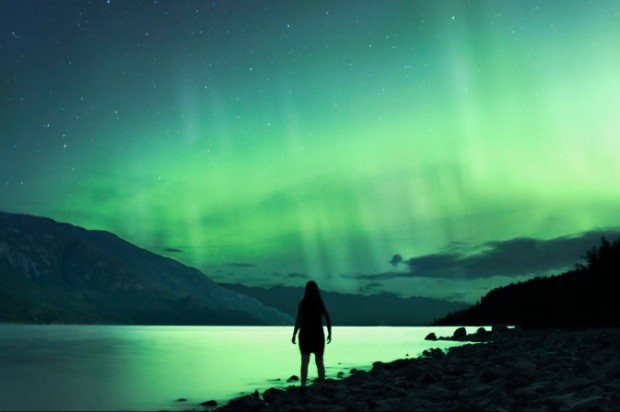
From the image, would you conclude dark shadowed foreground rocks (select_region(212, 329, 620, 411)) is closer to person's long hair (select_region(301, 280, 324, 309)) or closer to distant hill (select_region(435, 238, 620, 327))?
person's long hair (select_region(301, 280, 324, 309))

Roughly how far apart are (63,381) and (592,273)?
63840mm

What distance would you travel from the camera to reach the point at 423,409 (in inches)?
478

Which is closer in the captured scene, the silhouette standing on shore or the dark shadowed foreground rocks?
the dark shadowed foreground rocks

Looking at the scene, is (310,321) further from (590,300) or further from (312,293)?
(590,300)

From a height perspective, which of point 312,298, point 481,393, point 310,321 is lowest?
point 481,393

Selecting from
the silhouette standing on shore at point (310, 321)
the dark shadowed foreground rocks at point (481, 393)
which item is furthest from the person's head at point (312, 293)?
the dark shadowed foreground rocks at point (481, 393)

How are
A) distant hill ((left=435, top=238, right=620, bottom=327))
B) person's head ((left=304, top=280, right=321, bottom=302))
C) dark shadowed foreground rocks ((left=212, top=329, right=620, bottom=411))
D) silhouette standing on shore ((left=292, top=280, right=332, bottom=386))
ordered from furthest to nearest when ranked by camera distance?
distant hill ((left=435, top=238, right=620, bottom=327)) → silhouette standing on shore ((left=292, top=280, right=332, bottom=386)) → person's head ((left=304, top=280, right=321, bottom=302)) → dark shadowed foreground rocks ((left=212, top=329, right=620, bottom=411))

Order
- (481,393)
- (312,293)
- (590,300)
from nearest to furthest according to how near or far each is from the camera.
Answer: (481,393) → (312,293) → (590,300)

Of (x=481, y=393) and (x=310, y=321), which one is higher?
(x=310, y=321)

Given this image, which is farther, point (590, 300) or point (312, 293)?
point (590, 300)

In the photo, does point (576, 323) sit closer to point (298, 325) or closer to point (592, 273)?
point (592, 273)

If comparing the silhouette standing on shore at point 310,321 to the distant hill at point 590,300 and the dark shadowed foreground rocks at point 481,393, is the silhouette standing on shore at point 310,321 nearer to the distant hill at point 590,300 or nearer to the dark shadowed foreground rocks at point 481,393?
the dark shadowed foreground rocks at point 481,393

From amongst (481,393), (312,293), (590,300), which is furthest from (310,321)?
(590,300)

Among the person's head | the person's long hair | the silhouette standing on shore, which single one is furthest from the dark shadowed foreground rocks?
the person's head
